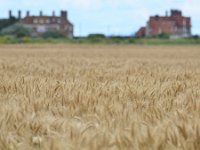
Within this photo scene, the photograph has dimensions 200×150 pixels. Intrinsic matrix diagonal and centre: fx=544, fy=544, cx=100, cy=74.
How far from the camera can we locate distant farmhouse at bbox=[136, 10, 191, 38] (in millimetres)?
126250

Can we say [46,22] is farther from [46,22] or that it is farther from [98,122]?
[98,122]

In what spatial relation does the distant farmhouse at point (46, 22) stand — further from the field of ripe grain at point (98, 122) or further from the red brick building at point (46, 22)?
the field of ripe grain at point (98, 122)

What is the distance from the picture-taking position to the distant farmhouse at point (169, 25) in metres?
126

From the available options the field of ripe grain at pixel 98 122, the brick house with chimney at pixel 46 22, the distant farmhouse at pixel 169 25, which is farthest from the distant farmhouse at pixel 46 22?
the field of ripe grain at pixel 98 122

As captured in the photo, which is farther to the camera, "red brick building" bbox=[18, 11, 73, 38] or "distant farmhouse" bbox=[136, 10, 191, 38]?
"distant farmhouse" bbox=[136, 10, 191, 38]

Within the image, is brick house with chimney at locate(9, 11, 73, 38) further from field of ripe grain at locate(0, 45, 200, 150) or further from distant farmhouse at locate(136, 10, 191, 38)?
field of ripe grain at locate(0, 45, 200, 150)

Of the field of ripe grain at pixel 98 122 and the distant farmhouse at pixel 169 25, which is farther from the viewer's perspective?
the distant farmhouse at pixel 169 25

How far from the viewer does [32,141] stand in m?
2.71

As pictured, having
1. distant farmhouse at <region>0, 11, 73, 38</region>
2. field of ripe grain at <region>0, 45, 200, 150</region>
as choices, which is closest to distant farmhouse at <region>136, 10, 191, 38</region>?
distant farmhouse at <region>0, 11, 73, 38</region>

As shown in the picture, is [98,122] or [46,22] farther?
[46,22]

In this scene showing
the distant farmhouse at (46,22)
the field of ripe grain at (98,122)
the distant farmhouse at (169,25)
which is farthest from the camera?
the distant farmhouse at (169,25)

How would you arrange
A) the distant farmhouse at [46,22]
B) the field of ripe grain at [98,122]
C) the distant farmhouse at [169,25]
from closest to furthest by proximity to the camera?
the field of ripe grain at [98,122]
the distant farmhouse at [46,22]
the distant farmhouse at [169,25]

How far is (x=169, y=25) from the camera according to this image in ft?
414

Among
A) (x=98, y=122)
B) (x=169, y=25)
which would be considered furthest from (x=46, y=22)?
(x=98, y=122)
